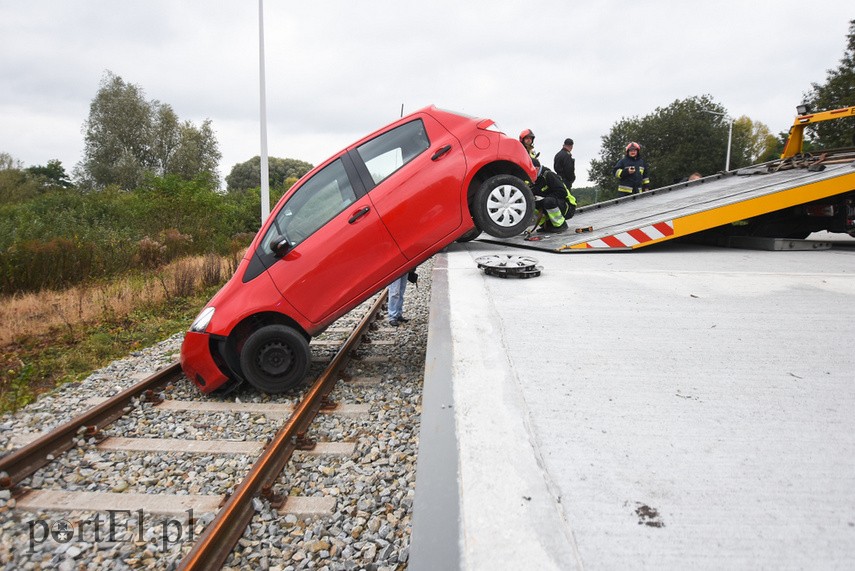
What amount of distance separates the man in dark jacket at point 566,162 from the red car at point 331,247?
5.52 metres

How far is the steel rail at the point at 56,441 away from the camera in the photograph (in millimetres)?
3584

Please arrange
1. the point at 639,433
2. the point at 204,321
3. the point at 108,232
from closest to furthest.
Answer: the point at 639,433, the point at 204,321, the point at 108,232

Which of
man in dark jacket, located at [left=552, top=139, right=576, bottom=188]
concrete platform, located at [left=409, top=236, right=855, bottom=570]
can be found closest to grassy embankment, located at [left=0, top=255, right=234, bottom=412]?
concrete platform, located at [left=409, top=236, right=855, bottom=570]

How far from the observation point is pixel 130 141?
42281mm

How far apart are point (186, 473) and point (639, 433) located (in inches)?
116

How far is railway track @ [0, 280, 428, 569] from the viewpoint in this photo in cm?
289

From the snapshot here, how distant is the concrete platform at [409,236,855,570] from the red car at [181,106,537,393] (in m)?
0.75

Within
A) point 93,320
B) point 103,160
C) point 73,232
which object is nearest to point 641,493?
point 93,320

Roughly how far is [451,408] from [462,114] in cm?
339

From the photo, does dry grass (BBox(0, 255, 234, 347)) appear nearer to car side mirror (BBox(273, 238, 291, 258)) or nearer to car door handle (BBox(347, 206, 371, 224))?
car side mirror (BBox(273, 238, 291, 258))

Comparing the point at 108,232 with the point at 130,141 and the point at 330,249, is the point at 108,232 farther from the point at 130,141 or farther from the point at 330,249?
the point at 130,141

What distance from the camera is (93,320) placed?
8.82 metres

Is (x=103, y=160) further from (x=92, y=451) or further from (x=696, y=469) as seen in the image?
(x=696, y=469)

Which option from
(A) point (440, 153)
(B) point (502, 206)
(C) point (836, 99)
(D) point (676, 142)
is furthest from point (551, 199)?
(D) point (676, 142)
